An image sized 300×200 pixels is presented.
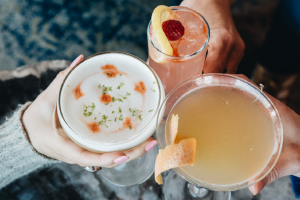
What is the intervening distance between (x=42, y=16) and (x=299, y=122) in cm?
230

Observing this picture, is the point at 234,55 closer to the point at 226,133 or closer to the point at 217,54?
the point at 217,54

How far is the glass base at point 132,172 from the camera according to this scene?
1.49m

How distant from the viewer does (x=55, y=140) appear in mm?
1182

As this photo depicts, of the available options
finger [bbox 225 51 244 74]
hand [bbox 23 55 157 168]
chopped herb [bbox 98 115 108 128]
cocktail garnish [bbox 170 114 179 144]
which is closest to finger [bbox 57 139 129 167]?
hand [bbox 23 55 157 168]

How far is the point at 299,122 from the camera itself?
46.5 inches

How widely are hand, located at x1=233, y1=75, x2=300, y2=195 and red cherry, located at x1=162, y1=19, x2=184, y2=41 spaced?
53 cm

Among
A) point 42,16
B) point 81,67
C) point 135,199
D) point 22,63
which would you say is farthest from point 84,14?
point 135,199

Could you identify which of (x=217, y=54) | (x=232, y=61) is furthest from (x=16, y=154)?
(x=232, y=61)

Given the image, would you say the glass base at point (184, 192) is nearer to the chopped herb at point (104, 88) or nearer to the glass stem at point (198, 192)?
the glass stem at point (198, 192)

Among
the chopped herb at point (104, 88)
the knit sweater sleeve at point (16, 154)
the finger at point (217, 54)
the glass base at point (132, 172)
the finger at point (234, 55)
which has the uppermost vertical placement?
the chopped herb at point (104, 88)

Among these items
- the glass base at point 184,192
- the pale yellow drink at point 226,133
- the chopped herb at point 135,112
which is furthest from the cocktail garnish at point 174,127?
the glass base at point 184,192

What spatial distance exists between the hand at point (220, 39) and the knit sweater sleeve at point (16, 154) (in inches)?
39.2

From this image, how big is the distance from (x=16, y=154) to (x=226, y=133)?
3.51 feet

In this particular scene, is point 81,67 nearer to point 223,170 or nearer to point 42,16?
point 223,170
